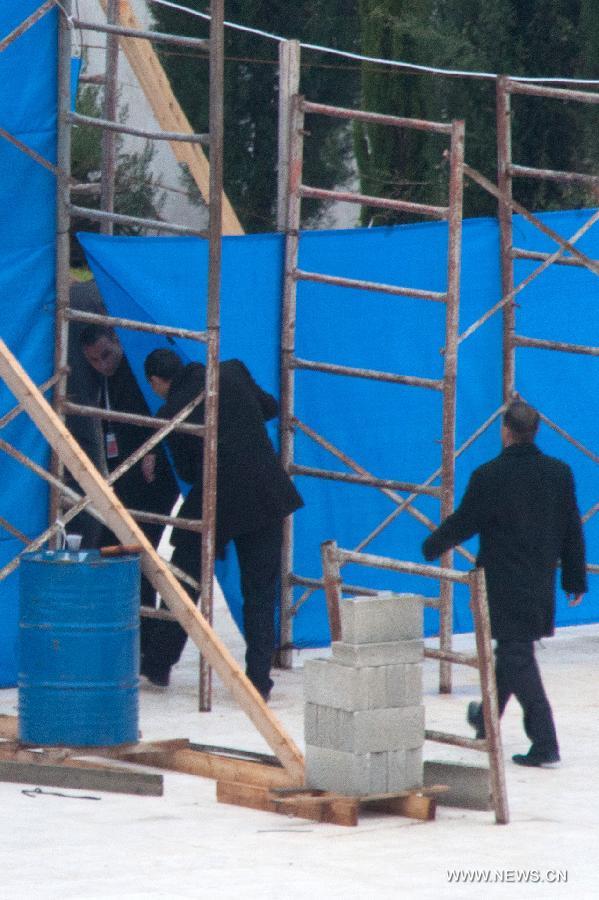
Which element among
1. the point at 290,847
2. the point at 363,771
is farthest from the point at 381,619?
the point at 290,847

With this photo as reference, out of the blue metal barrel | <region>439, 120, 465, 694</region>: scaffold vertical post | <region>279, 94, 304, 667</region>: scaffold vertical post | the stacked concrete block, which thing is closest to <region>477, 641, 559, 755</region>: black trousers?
the stacked concrete block

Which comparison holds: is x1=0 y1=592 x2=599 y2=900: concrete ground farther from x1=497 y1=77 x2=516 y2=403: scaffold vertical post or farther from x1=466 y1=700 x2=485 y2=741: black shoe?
x1=497 y1=77 x2=516 y2=403: scaffold vertical post

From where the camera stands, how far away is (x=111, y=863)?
6.17 meters

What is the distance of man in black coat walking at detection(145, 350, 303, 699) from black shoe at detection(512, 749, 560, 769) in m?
1.61

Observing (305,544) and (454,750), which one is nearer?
(454,750)

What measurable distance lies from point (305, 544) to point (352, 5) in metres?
15.3

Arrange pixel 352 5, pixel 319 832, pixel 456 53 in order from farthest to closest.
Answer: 1. pixel 352 5
2. pixel 456 53
3. pixel 319 832

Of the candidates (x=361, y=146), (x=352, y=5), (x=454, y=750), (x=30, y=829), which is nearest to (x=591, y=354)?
(x=454, y=750)

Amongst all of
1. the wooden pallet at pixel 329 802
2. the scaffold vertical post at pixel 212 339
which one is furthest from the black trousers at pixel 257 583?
the wooden pallet at pixel 329 802

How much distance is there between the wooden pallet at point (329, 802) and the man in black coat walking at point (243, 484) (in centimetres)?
189

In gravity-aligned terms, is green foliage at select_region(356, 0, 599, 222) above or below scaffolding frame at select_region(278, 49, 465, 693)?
above

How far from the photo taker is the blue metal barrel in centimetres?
736

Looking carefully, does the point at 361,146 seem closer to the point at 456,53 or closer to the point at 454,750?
the point at 456,53

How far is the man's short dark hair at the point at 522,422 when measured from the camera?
25.3 feet
